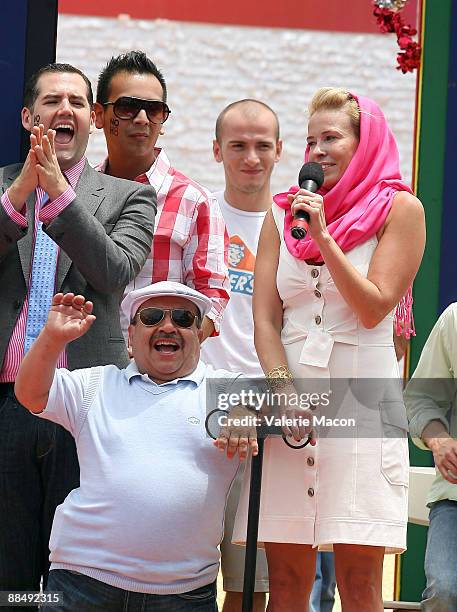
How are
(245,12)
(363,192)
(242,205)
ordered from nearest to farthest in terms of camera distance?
(363,192) → (242,205) → (245,12)

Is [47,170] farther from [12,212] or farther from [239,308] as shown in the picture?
[239,308]

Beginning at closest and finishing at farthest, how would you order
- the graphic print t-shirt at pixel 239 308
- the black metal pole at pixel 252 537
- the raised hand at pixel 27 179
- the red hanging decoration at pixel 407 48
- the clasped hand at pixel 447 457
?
1. the black metal pole at pixel 252 537
2. the raised hand at pixel 27 179
3. the clasped hand at pixel 447 457
4. the graphic print t-shirt at pixel 239 308
5. the red hanging decoration at pixel 407 48

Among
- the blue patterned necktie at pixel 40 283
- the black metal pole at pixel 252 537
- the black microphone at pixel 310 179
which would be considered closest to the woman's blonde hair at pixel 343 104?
the black microphone at pixel 310 179

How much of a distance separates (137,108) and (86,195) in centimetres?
57

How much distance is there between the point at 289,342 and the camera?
3.21m

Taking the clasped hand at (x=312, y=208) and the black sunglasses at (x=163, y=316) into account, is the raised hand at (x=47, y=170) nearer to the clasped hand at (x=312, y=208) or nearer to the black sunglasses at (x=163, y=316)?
the black sunglasses at (x=163, y=316)

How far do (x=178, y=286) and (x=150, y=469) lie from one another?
509 millimetres

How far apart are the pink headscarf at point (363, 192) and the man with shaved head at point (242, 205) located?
35.9 inches

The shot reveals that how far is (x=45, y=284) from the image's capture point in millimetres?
3281

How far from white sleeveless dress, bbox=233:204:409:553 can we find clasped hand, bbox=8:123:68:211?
69cm

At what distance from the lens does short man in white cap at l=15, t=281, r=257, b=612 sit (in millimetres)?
2906

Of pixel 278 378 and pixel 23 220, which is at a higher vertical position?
pixel 23 220

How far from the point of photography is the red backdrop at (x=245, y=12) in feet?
23.0

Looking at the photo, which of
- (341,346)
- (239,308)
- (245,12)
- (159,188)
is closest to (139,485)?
(341,346)
